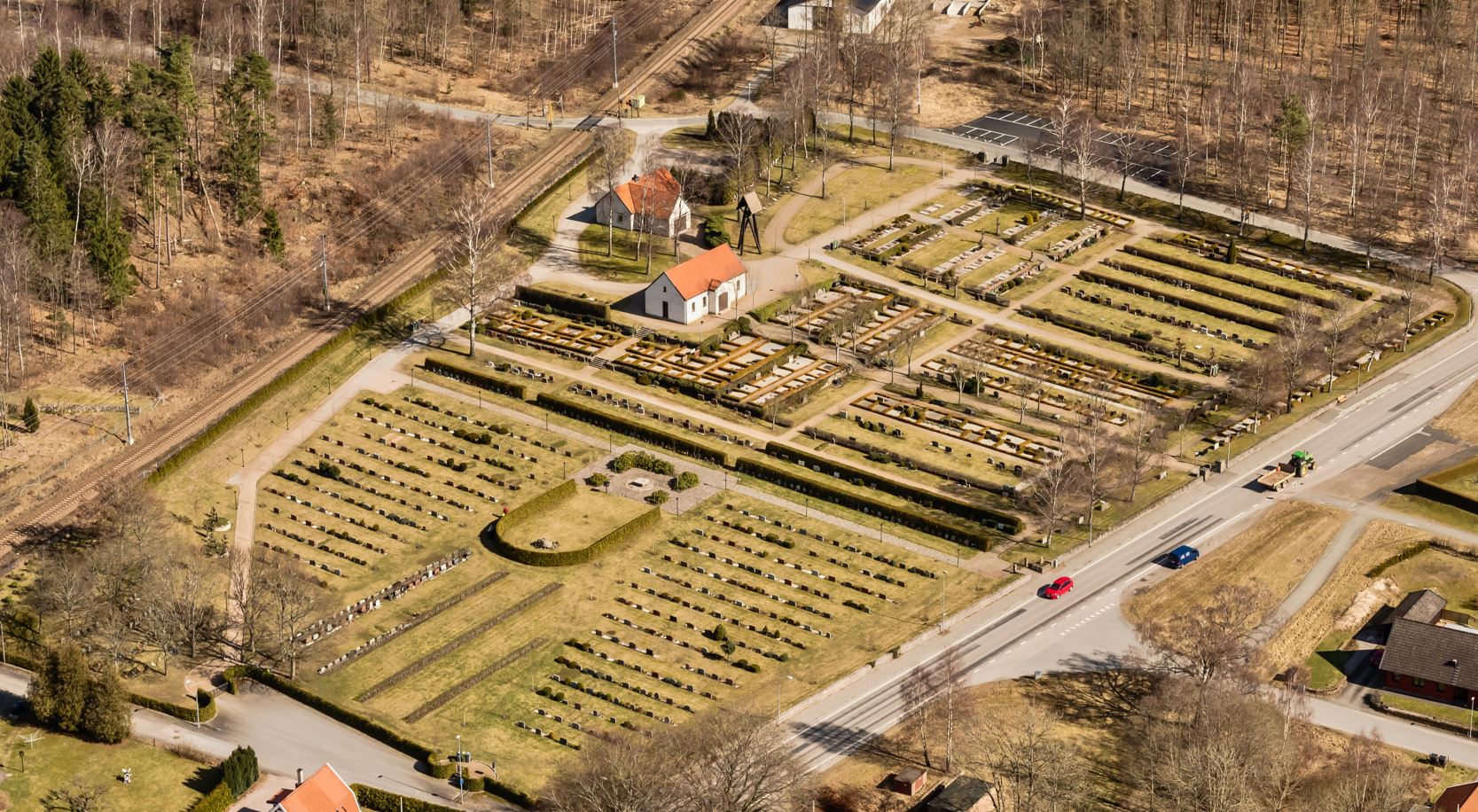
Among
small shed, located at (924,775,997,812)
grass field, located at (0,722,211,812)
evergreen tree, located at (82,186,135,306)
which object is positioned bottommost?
grass field, located at (0,722,211,812)

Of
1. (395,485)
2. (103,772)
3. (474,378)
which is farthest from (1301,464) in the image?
(103,772)

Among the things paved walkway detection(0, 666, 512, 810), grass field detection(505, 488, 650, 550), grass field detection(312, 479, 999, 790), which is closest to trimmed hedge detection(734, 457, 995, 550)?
grass field detection(312, 479, 999, 790)

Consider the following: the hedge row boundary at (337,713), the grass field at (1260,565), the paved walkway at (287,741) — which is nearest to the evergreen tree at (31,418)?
the paved walkway at (287,741)

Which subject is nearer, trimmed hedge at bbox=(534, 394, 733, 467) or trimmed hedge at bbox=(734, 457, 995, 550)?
trimmed hedge at bbox=(734, 457, 995, 550)

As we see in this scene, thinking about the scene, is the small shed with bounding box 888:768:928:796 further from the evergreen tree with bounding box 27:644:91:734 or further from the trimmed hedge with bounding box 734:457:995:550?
the evergreen tree with bounding box 27:644:91:734

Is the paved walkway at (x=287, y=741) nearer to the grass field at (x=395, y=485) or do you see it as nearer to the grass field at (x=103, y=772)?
the grass field at (x=103, y=772)

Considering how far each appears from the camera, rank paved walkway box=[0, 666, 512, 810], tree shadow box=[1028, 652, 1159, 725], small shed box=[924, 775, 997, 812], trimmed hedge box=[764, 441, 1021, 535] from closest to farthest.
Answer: small shed box=[924, 775, 997, 812] < paved walkway box=[0, 666, 512, 810] < tree shadow box=[1028, 652, 1159, 725] < trimmed hedge box=[764, 441, 1021, 535]
